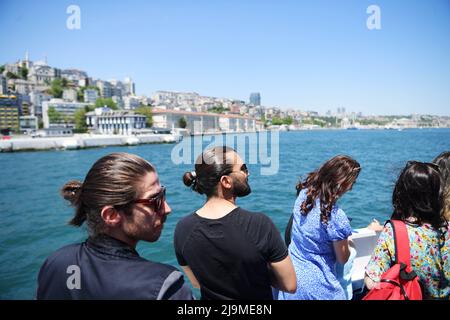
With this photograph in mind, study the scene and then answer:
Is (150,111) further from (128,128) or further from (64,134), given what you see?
(64,134)

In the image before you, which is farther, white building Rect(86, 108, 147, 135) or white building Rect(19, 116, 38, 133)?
white building Rect(19, 116, 38, 133)

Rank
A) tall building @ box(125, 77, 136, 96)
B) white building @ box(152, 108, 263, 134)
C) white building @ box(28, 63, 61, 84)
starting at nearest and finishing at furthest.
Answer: white building @ box(152, 108, 263, 134), white building @ box(28, 63, 61, 84), tall building @ box(125, 77, 136, 96)

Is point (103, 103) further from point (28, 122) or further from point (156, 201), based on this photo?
point (156, 201)

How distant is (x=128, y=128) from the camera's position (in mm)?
78375

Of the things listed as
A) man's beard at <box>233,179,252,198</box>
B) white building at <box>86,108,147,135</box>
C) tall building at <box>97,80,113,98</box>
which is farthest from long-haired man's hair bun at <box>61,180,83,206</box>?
tall building at <box>97,80,113,98</box>

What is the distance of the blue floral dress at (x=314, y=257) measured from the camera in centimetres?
187

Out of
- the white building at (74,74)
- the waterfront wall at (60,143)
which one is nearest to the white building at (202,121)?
the waterfront wall at (60,143)

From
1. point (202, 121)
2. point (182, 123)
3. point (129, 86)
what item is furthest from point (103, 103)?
point (129, 86)

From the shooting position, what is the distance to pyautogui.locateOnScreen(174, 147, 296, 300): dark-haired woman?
1.43m

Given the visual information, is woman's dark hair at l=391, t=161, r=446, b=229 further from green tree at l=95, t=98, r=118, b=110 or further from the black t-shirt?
green tree at l=95, t=98, r=118, b=110

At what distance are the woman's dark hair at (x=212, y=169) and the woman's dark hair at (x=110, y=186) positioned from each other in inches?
20.1

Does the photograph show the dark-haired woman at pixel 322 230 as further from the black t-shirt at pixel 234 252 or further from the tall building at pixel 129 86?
the tall building at pixel 129 86

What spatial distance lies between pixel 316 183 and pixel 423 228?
1.96ft
